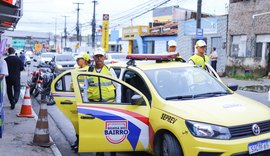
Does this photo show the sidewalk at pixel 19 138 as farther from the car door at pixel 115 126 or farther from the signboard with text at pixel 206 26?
the signboard with text at pixel 206 26

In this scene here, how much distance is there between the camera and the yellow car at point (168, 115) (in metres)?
4.61

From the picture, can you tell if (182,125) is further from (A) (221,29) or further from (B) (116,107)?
(A) (221,29)

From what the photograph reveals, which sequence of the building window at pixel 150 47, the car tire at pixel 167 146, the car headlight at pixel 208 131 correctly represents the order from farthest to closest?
the building window at pixel 150 47
the car tire at pixel 167 146
the car headlight at pixel 208 131

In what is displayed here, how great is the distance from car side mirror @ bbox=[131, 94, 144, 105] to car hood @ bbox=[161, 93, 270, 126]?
41 cm

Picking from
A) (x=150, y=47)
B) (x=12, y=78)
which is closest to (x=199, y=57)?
(x=12, y=78)

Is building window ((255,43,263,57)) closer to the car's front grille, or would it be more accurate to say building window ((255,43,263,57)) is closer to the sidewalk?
the sidewalk

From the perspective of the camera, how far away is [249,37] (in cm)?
2442

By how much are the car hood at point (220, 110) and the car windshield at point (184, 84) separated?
27 cm

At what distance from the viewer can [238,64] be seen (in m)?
25.1

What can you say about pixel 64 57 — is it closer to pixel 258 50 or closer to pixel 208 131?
pixel 258 50

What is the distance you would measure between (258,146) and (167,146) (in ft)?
3.72

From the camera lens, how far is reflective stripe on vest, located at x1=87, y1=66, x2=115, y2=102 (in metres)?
6.00

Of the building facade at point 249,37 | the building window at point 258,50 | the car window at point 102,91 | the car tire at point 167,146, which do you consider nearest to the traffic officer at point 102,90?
the car window at point 102,91

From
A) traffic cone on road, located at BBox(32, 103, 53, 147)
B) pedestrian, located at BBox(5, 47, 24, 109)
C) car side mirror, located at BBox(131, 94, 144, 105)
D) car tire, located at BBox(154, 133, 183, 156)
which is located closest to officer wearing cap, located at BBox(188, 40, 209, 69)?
car side mirror, located at BBox(131, 94, 144, 105)
